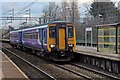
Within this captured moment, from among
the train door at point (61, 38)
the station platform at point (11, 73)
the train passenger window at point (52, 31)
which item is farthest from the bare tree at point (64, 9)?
the station platform at point (11, 73)

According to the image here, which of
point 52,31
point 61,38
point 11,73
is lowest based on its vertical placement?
point 11,73

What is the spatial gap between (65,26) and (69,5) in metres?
46.3

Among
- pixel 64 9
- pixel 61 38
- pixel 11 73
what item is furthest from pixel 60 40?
pixel 64 9

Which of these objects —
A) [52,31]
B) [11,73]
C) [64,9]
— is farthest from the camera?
[64,9]

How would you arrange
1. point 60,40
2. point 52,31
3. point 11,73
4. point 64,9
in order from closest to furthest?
point 11,73, point 60,40, point 52,31, point 64,9

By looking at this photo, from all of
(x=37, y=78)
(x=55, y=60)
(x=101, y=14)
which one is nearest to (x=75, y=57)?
(x=55, y=60)

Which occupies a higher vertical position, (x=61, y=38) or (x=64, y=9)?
(x=64, y=9)

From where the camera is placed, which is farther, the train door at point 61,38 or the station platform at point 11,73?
the train door at point 61,38

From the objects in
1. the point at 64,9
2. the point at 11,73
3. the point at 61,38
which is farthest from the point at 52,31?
the point at 64,9

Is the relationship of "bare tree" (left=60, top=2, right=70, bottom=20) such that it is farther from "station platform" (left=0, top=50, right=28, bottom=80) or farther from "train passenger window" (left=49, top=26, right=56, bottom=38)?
"station platform" (left=0, top=50, right=28, bottom=80)

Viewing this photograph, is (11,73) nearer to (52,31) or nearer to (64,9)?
(52,31)

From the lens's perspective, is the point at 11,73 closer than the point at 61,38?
Yes

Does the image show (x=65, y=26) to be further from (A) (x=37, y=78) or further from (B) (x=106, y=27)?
(A) (x=37, y=78)

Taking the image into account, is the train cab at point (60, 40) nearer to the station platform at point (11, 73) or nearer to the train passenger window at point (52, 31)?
the train passenger window at point (52, 31)
